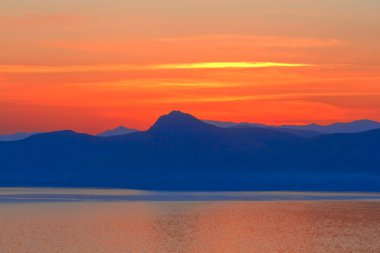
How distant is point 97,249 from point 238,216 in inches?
1737

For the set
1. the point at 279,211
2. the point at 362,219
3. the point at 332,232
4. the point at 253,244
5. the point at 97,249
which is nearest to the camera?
the point at 97,249

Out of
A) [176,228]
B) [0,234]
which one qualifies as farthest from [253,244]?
[0,234]

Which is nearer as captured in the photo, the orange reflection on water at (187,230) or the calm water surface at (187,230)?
the calm water surface at (187,230)

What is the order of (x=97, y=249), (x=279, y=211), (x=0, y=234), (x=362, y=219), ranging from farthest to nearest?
(x=279, y=211)
(x=362, y=219)
(x=0, y=234)
(x=97, y=249)

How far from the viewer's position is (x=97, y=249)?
224ft

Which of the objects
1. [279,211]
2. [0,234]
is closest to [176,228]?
[0,234]

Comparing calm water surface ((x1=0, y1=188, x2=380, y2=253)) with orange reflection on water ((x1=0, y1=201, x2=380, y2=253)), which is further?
orange reflection on water ((x1=0, y1=201, x2=380, y2=253))

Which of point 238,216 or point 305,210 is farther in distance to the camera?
point 305,210

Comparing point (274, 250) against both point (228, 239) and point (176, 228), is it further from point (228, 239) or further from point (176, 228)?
point (176, 228)

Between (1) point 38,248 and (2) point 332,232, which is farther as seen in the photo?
(2) point 332,232

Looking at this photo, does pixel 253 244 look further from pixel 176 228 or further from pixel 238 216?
pixel 238 216

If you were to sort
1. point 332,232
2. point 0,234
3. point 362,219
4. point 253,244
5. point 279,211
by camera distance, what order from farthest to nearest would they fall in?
point 279,211
point 362,219
point 332,232
point 0,234
point 253,244

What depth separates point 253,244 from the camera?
73.5 m

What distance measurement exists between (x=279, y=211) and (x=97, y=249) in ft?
192
